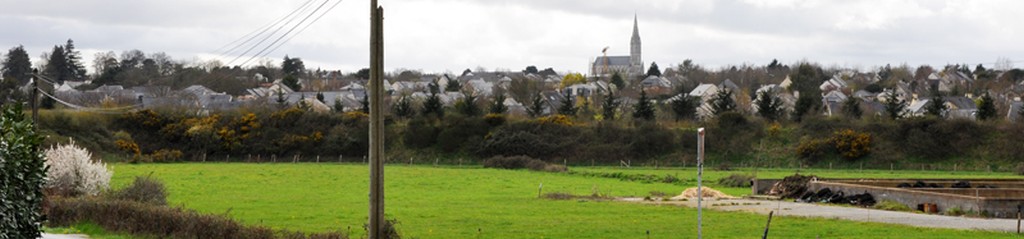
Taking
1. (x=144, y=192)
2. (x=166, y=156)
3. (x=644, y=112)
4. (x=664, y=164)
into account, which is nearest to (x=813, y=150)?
(x=664, y=164)

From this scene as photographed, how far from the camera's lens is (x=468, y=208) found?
41969 mm

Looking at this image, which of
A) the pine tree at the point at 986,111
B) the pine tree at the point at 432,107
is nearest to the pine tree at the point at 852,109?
the pine tree at the point at 986,111

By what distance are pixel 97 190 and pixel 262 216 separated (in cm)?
852

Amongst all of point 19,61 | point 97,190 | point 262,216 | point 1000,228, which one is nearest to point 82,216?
point 262,216

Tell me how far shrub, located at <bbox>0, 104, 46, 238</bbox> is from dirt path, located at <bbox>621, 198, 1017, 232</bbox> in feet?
75.0

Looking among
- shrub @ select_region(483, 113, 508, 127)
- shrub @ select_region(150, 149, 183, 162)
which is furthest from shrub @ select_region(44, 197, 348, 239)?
shrub @ select_region(483, 113, 508, 127)

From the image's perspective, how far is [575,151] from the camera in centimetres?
9444

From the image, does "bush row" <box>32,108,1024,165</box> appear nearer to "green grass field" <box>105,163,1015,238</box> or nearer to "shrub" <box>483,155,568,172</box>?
"shrub" <box>483,155,568,172</box>

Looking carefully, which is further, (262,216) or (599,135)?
(599,135)

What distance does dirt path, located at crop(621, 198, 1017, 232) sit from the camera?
34.3 m

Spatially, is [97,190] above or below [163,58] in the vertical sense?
below

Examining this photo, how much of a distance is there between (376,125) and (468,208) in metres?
19.1

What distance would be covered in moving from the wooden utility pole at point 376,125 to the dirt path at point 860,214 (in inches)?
694

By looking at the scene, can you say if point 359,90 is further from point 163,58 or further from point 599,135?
point 599,135
